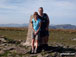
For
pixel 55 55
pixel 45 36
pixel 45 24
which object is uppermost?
pixel 45 24

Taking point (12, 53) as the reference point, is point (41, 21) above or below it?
above

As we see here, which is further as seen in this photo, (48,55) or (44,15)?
(44,15)

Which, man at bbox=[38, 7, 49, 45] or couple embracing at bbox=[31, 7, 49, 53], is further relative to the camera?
man at bbox=[38, 7, 49, 45]

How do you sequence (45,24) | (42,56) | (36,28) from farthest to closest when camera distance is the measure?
(45,24) < (36,28) < (42,56)

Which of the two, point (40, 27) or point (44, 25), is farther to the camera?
point (44, 25)

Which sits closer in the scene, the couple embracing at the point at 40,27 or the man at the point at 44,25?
the couple embracing at the point at 40,27

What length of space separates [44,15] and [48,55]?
2.77 m

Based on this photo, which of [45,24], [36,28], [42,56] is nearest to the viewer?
[42,56]

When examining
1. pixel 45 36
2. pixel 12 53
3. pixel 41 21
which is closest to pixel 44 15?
pixel 41 21

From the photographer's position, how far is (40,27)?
12.5 meters

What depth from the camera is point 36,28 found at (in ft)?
40.6

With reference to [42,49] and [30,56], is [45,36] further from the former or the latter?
[30,56]

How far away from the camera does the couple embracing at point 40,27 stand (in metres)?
12.2

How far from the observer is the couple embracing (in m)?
12.2
